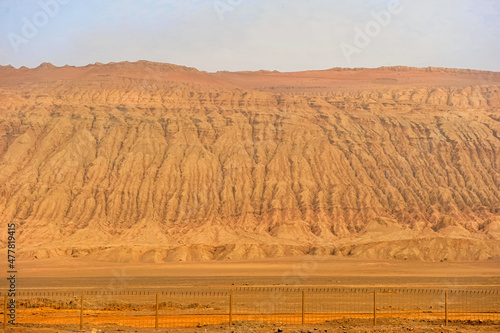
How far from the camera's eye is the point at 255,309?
33.3 metres

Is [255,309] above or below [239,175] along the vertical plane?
below

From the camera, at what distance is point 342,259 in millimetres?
80188

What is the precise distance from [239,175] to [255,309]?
243ft

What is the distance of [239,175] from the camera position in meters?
107

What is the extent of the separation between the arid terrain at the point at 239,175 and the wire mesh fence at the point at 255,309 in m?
41.0

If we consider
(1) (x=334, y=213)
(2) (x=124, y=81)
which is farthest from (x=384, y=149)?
(2) (x=124, y=81)

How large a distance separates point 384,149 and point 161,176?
34.5 meters

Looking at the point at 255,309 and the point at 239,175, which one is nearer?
the point at 255,309

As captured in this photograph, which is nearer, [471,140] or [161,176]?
[161,176]

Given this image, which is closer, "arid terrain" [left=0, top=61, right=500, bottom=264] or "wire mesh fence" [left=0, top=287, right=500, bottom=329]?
"wire mesh fence" [left=0, top=287, right=500, bottom=329]

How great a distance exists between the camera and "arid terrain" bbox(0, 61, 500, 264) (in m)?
89.0

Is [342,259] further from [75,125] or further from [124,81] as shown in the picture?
[124,81]

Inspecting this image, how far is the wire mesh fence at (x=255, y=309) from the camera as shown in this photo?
27141 mm

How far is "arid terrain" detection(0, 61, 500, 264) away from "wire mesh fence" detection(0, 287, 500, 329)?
41.0 m
